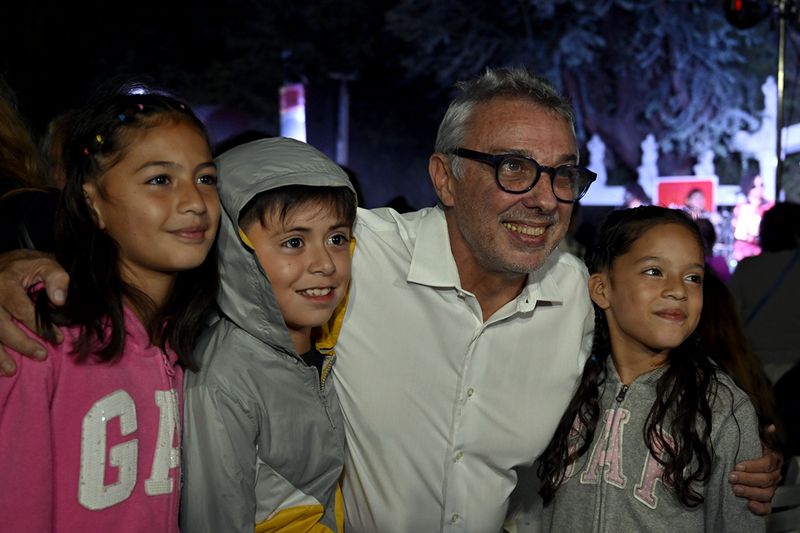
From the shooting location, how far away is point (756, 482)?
2223 mm

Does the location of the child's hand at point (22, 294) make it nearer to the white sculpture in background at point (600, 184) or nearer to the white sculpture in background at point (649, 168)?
the white sculpture in background at point (600, 184)

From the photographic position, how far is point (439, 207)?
2861 mm

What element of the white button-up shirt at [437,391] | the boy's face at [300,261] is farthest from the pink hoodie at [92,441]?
the white button-up shirt at [437,391]

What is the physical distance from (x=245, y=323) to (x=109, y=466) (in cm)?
53

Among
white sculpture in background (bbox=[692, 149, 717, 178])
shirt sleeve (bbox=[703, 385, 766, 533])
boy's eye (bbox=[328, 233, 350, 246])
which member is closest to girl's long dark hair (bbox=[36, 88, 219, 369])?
boy's eye (bbox=[328, 233, 350, 246])

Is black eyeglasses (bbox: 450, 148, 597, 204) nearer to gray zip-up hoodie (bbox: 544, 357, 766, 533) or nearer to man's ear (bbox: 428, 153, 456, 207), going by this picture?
man's ear (bbox: 428, 153, 456, 207)

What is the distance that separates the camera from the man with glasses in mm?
2510

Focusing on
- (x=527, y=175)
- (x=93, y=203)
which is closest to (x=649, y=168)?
(x=527, y=175)

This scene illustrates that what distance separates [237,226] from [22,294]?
60 centimetres

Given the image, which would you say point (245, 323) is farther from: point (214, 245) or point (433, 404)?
point (433, 404)

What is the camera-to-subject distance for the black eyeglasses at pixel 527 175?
99.8 inches

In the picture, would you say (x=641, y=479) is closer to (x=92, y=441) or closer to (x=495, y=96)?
(x=495, y=96)

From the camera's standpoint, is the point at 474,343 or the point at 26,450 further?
the point at 474,343

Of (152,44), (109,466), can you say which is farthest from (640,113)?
(109,466)
